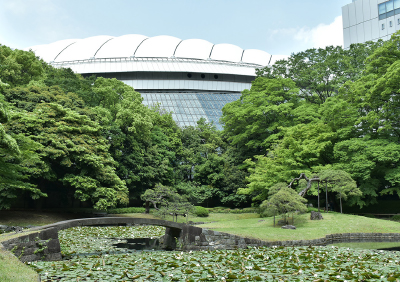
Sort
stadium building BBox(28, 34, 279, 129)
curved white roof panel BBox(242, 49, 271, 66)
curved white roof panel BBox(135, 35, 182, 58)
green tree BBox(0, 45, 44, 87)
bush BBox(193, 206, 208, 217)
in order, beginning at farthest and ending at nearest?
curved white roof panel BBox(242, 49, 271, 66)
curved white roof panel BBox(135, 35, 182, 58)
stadium building BBox(28, 34, 279, 129)
bush BBox(193, 206, 208, 217)
green tree BBox(0, 45, 44, 87)

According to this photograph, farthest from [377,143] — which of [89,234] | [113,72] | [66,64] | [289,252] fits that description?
[66,64]

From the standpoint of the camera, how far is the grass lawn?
47.1 feet

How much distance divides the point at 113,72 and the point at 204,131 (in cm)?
1905

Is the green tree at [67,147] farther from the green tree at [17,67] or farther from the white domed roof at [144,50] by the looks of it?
the white domed roof at [144,50]

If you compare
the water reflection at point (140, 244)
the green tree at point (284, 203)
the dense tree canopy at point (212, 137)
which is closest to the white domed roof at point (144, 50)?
the dense tree canopy at point (212, 137)

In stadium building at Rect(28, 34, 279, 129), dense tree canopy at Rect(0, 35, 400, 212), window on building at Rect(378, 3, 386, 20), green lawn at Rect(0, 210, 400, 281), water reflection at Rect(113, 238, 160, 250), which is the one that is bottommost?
water reflection at Rect(113, 238, 160, 250)

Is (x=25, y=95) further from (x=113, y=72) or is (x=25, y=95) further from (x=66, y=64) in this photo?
(x=66, y=64)

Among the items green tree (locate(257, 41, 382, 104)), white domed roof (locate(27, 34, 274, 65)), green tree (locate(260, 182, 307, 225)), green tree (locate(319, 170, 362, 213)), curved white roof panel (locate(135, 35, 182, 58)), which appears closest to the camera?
green tree (locate(260, 182, 307, 225))

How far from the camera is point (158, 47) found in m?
53.4

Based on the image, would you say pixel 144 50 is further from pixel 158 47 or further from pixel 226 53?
pixel 226 53

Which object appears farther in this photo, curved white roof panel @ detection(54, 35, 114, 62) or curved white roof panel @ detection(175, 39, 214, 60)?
curved white roof panel @ detection(175, 39, 214, 60)

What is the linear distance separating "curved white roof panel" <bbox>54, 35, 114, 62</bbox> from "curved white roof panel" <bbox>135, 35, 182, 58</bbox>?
6.92 metres

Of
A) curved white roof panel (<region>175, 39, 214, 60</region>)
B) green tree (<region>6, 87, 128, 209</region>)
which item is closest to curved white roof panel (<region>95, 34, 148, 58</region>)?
curved white roof panel (<region>175, 39, 214, 60</region>)

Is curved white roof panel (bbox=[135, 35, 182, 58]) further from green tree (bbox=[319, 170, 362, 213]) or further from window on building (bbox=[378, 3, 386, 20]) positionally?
green tree (bbox=[319, 170, 362, 213])
